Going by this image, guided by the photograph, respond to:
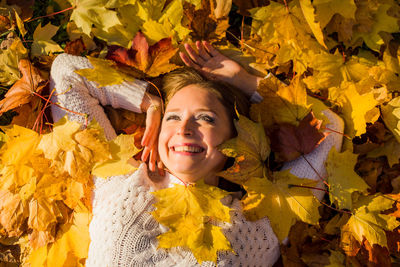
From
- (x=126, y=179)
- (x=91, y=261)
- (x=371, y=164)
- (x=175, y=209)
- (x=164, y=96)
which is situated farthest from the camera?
(x=371, y=164)

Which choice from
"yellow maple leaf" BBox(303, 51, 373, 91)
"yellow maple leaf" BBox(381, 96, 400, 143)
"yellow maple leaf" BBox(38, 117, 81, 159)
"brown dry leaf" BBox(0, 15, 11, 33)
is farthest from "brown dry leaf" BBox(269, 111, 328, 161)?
"brown dry leaf" BBox(0, 15, 11, 33)

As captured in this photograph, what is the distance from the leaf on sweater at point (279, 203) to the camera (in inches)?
56.6

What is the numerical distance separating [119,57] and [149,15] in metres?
0.24

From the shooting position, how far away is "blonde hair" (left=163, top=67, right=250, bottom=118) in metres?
1.62

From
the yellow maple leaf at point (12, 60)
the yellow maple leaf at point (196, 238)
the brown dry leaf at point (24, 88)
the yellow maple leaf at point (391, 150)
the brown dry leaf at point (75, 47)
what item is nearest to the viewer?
the yellow maple leaf at point (196, 238)

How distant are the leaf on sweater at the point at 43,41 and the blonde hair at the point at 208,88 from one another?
0.51 metres

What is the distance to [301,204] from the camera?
4.75 ft

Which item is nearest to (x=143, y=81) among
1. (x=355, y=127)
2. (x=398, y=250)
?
(x=355, y=127)

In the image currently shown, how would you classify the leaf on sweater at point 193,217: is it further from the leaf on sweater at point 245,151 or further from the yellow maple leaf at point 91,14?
the yellow maple leaf at point 91,14

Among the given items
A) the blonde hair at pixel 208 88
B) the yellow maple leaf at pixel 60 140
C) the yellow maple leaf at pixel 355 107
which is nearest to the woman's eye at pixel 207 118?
the blonde hair at pixel 208 88

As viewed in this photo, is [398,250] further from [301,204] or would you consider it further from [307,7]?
[307,7]

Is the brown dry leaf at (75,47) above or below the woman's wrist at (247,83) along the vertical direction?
above

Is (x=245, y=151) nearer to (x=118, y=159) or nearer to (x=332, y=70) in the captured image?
(x=118, y=159)

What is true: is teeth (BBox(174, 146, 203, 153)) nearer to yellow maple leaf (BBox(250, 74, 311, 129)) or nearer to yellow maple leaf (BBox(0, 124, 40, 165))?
yellow maple leaf (BBox(250, 74, 311, 129))
